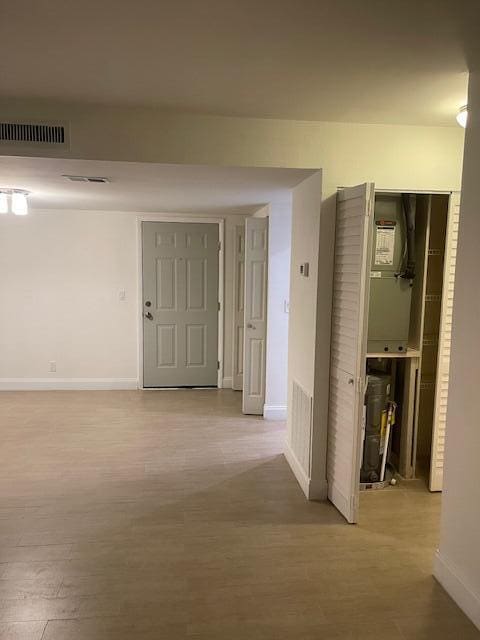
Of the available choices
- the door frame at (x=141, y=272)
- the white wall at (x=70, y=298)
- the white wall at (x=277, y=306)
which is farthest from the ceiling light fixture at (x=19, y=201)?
the white wall at (x=277, y=306)

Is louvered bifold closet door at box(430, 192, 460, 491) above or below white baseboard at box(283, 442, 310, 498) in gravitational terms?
above

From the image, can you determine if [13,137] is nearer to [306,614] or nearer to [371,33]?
[371,33]

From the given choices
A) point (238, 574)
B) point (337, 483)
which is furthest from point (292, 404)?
point (238, 574)

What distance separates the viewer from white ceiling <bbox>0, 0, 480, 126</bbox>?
165 cm

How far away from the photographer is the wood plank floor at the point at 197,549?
2.12 m

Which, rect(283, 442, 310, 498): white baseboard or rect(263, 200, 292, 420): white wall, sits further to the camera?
rect(263, 200, 292, 420): white wall

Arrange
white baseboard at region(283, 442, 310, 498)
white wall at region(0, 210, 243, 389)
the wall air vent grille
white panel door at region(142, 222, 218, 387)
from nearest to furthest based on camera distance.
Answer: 1. the wall air vent grille
2. white baseboard at region(283, 442, 310, 498)
3. white wall at region(0, 210, 243, 389)
4. white panel door at region(142, 222, 218, 387)

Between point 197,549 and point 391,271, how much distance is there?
2.03m

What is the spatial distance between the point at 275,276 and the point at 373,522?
8.13 ft

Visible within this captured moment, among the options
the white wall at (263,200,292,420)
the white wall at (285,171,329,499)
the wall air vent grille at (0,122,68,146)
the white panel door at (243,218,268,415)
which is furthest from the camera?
the white panel door at (243,218,268,415)

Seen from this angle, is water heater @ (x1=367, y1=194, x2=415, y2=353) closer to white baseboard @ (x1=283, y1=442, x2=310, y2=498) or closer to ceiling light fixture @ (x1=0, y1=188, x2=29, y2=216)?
white baseboard @ (x1=283, y1=442, x2=310, y2=498)

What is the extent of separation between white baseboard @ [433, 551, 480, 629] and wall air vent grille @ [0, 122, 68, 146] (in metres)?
2.88

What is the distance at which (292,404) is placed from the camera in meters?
3.73

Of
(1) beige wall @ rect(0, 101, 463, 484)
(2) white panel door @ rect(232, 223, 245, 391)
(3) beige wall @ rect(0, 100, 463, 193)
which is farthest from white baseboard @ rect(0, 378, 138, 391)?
(3) beige wall @ rect(0, 100, 463, 193)
